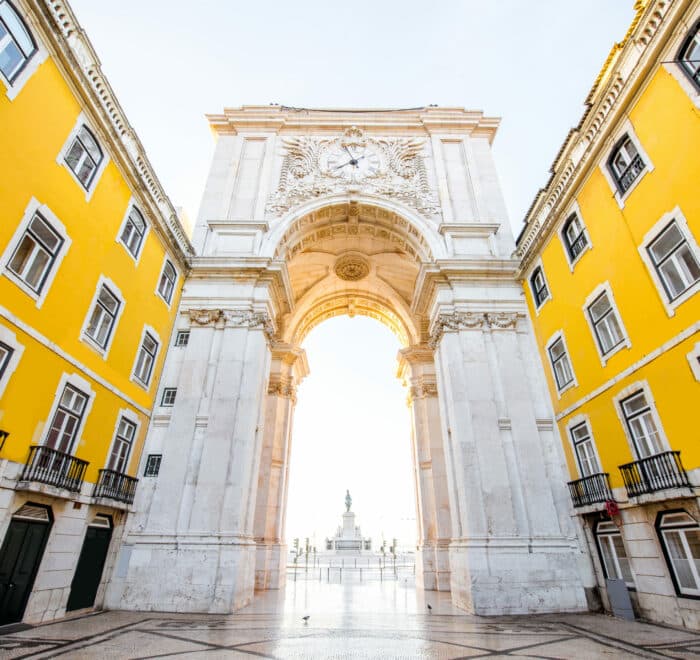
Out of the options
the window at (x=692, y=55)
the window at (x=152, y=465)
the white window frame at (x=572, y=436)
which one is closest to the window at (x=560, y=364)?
the white window frame at (x=572, y=436)

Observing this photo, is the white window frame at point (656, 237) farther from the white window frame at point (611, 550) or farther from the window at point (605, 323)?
the white window frame at point (611, 550)

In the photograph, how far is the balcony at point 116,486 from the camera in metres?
12.2

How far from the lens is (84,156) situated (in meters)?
11.9

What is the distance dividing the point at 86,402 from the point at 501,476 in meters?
13.9

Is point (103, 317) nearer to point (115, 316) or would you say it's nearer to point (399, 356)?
point (115, 316)

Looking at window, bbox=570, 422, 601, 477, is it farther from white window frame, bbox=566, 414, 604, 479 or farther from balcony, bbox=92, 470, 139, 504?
balcony, bbox=92, 470, 139, 504

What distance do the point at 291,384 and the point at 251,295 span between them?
9.23 m

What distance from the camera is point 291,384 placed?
2569 cm

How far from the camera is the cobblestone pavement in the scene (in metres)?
7.81

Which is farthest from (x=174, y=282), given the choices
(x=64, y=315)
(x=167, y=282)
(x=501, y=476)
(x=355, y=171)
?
(x=501, y=476)

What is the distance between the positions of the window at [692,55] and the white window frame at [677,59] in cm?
5

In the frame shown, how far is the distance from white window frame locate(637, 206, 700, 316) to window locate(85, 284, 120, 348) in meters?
15.7

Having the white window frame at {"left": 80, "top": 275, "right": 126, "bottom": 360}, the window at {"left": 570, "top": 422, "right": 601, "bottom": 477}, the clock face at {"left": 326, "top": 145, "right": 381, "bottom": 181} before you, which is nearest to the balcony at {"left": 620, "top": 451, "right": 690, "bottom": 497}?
the window at {"left": 570, "top": 422, "right": 601, "bottom": 477}

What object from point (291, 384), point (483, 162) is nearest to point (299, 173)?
point (483, 162)
